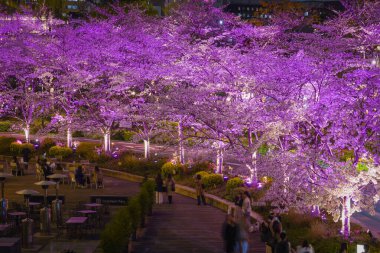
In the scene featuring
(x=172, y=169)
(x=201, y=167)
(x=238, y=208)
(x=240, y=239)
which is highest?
(x=201, y=167)

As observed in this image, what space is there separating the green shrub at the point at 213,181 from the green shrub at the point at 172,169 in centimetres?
361

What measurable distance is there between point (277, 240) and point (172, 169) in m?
17.0

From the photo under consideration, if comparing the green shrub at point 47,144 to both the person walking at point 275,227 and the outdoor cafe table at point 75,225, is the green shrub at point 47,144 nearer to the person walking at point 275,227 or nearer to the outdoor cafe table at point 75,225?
the outdoor cafe table at point 75,225

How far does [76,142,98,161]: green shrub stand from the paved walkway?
1220 centimetres

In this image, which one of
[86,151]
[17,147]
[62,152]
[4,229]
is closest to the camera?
[4,229]

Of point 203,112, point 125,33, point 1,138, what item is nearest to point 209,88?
point 203,112

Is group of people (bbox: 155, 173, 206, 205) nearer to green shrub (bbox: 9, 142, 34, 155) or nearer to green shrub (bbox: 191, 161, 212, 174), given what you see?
green shrub (bbox: 191, 161, 212, 174)

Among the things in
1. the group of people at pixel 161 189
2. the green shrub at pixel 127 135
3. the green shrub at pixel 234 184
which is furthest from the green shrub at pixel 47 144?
the green shrub at pixel 234 184

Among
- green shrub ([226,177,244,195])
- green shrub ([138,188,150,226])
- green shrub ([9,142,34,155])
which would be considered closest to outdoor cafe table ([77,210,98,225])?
green shrub ([138,188,150,226])

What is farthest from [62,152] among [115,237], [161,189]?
[115,237]

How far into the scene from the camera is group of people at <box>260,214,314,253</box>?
13922 mm

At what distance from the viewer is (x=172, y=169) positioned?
31.3 m

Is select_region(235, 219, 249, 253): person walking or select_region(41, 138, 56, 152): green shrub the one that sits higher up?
select_region(41, 138, 56, 152): green shrub

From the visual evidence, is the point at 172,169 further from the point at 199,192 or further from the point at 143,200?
the point at 143,200
